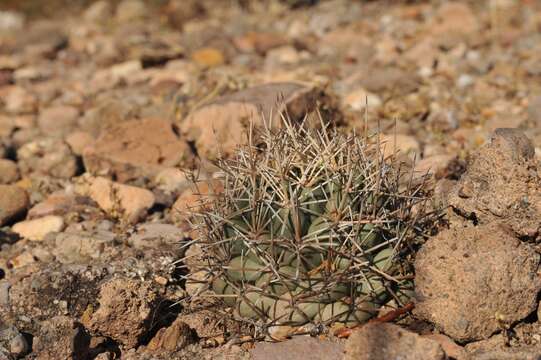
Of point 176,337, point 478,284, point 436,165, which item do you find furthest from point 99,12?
point 478,284

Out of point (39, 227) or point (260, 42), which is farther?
point (260, 42)

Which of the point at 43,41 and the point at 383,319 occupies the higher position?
the point at 43,41

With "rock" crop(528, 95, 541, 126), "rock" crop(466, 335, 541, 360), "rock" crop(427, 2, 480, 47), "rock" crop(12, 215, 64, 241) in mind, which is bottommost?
"rock" crop(12, 215, 64, 241)

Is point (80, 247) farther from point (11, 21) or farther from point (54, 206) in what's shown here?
point (11, 21)

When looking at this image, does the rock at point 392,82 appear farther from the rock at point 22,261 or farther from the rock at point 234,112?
the rock at point 22,261

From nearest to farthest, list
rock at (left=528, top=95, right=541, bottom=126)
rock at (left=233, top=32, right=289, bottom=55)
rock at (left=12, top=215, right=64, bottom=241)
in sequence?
rock at (left=12, top=215, right=64, bottom=241) < rock at (left=528, top=95, right=541, bottom=126) < rock at (left=233, top=32, right=289, bottom=55)

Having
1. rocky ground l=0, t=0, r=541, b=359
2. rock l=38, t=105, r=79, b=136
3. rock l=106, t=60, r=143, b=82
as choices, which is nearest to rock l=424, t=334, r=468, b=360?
rocky ground l=0, t=0, r=541, b=359

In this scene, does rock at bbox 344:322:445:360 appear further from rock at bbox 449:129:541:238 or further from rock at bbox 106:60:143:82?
rock at bbox 106:60:143:82
